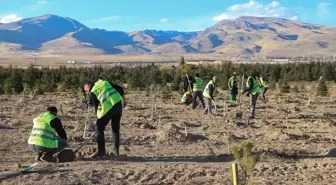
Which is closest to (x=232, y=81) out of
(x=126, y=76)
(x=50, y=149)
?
(x=50, y=149)

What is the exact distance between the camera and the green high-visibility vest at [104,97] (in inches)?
352

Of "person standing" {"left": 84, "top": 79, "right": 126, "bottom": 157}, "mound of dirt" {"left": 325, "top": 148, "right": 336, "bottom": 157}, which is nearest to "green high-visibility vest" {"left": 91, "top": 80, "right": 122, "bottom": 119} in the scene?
"person standing" {"left": 84, "top": 79, "right": 126, "bottom": 157}

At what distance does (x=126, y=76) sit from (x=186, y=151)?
28.4 metres

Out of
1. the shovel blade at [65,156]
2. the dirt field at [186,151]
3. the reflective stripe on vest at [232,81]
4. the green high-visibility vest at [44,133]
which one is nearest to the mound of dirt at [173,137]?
the dirt field at [186,151]

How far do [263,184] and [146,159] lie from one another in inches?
103

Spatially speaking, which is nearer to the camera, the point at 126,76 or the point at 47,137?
the point at 47,137

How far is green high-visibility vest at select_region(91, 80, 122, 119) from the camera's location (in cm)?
894

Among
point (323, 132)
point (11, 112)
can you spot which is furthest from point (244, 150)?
point (11, 112)

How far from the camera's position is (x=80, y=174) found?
24.9ft

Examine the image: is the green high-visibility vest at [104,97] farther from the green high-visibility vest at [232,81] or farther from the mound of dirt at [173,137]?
the green high-visibility vest at [232,81]

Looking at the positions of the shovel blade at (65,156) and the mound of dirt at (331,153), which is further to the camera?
the mound of dirt at (331,153)

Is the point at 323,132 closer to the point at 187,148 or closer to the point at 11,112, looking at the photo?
the point at 187,148

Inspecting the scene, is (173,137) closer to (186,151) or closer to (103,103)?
(186,151)

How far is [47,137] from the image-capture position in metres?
8.57
